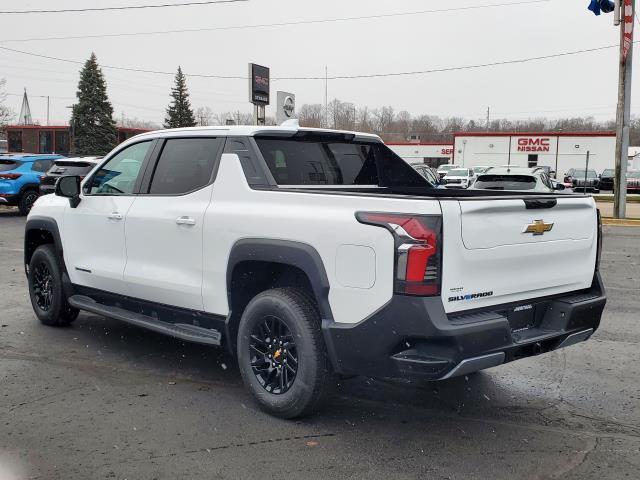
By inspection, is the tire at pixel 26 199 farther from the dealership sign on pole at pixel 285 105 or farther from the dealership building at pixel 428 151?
the dealership building at pixel 428 151

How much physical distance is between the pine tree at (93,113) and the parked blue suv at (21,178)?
143 ft

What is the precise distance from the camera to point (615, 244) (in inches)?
546

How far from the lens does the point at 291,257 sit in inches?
159

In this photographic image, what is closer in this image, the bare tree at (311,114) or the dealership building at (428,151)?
the bare tree at (311,114)

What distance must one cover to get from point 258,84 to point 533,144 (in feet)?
137

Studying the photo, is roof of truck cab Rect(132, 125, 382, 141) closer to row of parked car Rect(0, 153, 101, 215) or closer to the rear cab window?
the rear cab window

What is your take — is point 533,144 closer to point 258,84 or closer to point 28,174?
point 258,84

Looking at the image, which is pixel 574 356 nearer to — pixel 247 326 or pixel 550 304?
pixel 550 304

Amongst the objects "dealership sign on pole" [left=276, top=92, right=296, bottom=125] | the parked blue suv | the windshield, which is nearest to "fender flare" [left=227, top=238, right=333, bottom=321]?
the windshield

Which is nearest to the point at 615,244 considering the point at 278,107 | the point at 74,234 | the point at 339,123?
the point at 278,107

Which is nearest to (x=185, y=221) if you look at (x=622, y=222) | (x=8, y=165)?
(x=8, y=165)

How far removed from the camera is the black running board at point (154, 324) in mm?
4664

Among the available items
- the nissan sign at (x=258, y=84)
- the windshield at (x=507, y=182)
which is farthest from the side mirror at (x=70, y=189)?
the nissan sign at (x=258, y=84)

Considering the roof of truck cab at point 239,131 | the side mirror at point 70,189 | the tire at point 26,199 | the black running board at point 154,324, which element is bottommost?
the black running board at point 154,324
